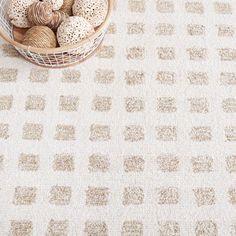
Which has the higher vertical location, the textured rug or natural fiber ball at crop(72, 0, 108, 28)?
natural fiber ball at crop(72, 0, 108, 28)

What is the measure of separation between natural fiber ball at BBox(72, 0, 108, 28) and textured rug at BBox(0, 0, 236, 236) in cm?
9

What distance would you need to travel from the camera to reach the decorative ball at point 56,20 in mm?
942

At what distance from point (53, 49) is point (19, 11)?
16 cm

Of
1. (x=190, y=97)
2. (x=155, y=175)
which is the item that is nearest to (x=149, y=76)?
(x=190, y=97)

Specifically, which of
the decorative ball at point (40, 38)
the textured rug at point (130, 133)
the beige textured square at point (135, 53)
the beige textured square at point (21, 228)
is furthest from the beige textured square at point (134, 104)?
the beige textured square at point (21, 228)

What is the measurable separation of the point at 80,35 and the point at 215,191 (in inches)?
18.7

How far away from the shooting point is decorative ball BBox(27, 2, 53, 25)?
0.92 m

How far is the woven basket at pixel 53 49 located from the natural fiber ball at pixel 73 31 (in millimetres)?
19

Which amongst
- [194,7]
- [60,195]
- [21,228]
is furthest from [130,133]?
[194,7]

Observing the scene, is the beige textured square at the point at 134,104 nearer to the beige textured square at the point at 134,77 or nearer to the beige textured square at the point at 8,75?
the beige textured square at the point at 134,77

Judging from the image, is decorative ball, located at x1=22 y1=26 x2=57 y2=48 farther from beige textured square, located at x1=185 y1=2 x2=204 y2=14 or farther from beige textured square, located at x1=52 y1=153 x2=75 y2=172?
beige textured square, located at x1=185 y1=2 x2=204 y2=14

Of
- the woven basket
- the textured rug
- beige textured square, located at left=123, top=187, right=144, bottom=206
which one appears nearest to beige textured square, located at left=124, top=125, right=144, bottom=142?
the textured rug

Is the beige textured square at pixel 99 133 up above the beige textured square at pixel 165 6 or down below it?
below

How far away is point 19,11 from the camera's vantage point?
0.94 metres
